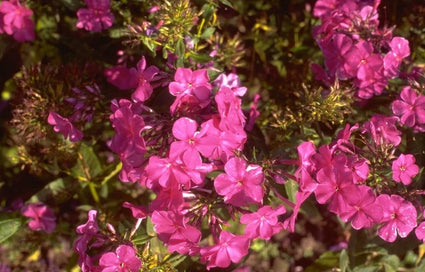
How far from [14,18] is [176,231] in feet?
4.55

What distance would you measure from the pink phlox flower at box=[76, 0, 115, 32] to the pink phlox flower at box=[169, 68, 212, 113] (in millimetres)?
683

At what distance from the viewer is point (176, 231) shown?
1772 millimetres

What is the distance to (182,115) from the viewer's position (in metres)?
1.80

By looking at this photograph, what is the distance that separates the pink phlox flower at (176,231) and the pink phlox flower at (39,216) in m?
1.03

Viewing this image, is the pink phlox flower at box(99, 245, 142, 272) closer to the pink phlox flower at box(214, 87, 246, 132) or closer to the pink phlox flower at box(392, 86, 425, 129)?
the pink phlox flower at box(214, 87, 246, 132)

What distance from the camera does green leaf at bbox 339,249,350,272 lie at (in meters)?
2.38

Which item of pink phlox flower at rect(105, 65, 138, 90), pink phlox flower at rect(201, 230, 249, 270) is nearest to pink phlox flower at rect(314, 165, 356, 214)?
pink phlox flower at rect(201, 230, 249, 270)

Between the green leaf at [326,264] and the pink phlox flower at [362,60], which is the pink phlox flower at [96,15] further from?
the green leaf at [326,264]

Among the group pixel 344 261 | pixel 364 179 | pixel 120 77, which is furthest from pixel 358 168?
pixel 120 77

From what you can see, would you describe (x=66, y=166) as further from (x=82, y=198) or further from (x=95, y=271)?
(x=95, y=271)

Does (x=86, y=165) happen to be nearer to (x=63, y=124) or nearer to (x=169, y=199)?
(x=63, y=124)

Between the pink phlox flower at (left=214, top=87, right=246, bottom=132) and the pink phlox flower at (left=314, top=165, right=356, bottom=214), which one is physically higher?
the pink phlox flower at (left=214, top=87, right=246, bottom=132)

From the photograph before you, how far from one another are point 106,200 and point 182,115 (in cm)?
110

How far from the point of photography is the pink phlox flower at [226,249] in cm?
183
